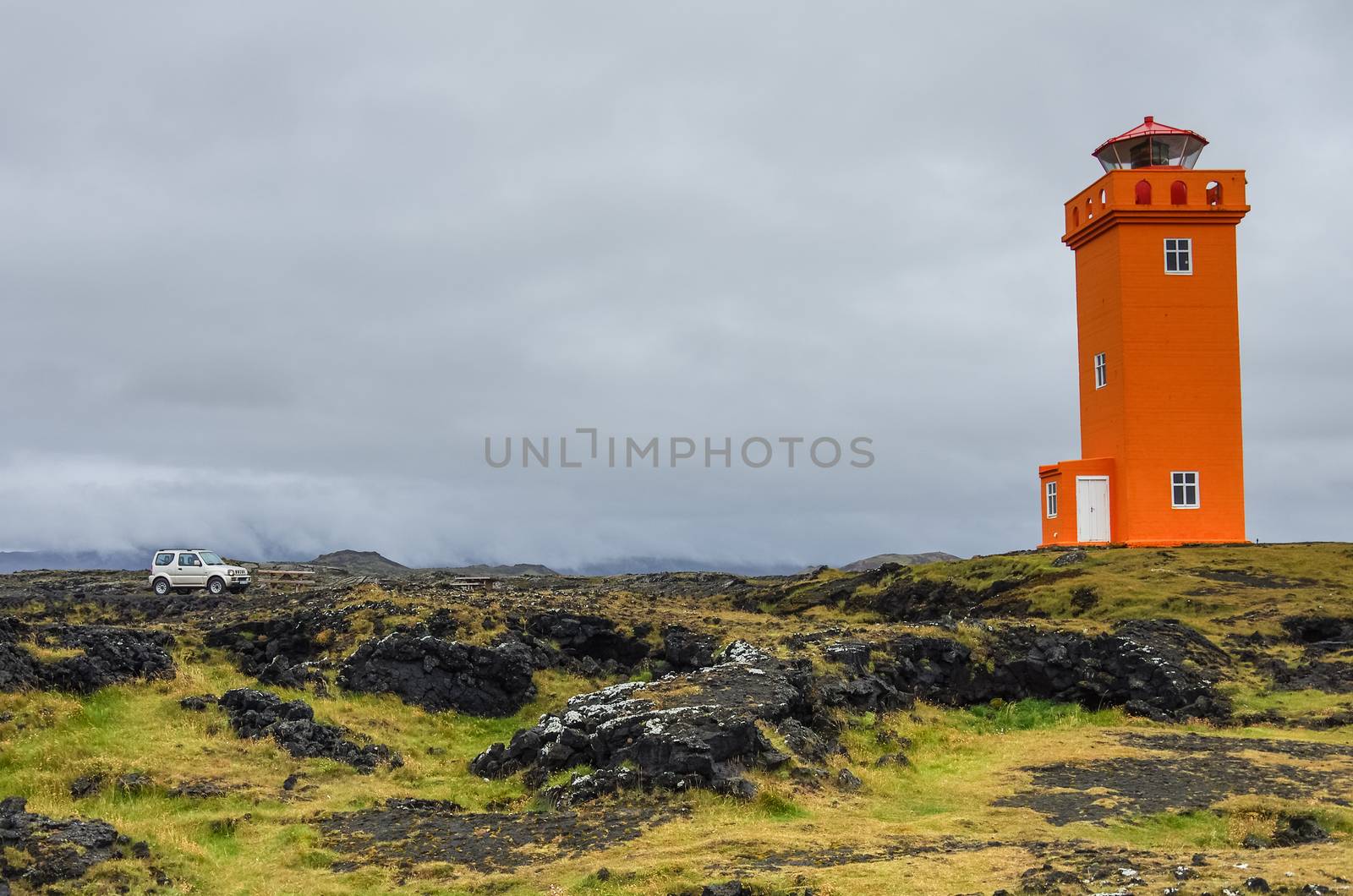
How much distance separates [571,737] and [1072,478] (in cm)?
4082

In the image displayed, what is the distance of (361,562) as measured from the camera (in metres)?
111

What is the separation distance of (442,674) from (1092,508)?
37.8 metres

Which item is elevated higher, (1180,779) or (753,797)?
(753,797)

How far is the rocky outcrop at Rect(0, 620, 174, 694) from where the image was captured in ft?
79.2

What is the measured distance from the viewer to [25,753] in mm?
21234

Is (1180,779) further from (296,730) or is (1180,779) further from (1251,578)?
(1251,578)

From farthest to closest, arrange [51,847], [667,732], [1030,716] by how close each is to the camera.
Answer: [1030,716]
[667,732]
[51,847]

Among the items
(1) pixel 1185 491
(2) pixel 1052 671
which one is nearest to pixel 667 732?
(2) pixel 1052 671

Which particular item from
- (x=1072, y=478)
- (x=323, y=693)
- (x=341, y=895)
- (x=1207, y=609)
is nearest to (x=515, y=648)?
(x=323, y=693)

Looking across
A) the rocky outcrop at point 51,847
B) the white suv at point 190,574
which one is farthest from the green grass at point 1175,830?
the white suv at point 190,574

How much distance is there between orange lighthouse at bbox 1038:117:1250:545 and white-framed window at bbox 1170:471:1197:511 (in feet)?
0.18

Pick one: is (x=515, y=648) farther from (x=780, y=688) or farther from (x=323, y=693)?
(x=780, y=688)

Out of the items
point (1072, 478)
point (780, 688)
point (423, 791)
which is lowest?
point (423, 791)

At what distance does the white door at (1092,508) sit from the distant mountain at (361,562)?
2417 inches
